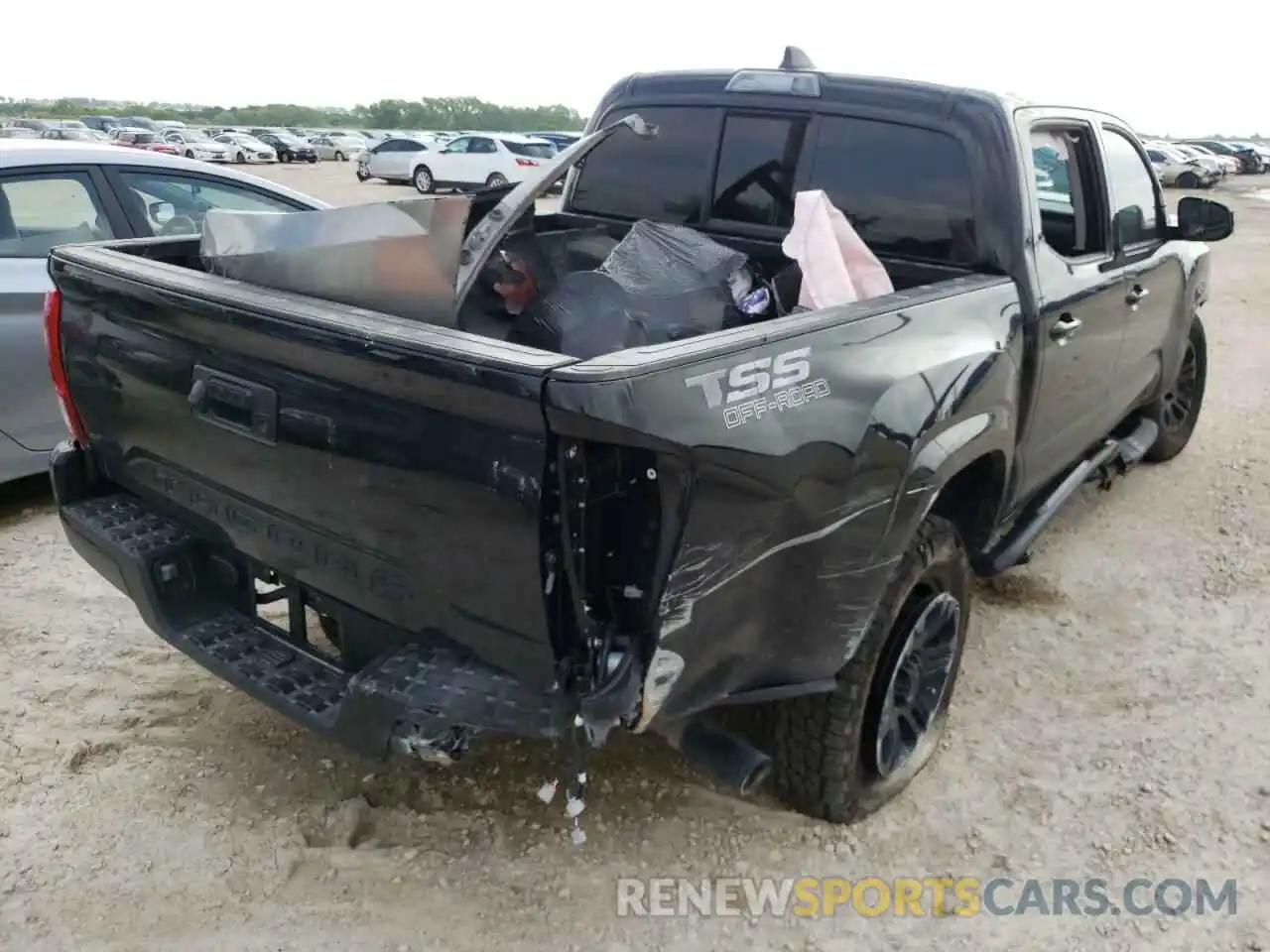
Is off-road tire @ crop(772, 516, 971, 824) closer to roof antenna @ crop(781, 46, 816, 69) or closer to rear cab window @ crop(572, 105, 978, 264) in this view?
rear cab window @ crop(572, 105, 978, 264)

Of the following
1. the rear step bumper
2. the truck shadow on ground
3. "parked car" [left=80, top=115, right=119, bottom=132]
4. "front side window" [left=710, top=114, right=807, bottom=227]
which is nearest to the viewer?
the rear step bumper

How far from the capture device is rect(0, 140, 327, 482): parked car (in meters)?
4.67

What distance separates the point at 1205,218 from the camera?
4539mm

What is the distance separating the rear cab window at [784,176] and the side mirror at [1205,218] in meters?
1.76

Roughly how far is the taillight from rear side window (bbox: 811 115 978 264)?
238 centimetres

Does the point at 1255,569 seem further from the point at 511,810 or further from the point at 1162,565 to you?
the point at 511,810

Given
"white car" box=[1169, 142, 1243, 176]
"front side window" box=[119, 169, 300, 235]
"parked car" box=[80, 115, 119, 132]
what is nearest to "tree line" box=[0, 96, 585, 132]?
"parked car" box=[80, 115, 119, 132]

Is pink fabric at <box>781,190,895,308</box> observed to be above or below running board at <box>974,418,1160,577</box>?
above

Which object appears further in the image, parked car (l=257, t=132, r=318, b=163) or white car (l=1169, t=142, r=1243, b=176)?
parked car (l=257, t=132, r=318, b=163)

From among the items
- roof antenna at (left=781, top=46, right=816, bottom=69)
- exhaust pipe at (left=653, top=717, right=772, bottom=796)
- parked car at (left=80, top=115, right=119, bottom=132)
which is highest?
roof antenna at (left=781, top=46, right=816, bottom=69)

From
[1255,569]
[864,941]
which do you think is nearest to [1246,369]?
[1255,569]

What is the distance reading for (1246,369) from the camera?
341 inches

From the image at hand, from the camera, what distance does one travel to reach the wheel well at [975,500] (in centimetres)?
329

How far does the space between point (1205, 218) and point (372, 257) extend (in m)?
3.69
